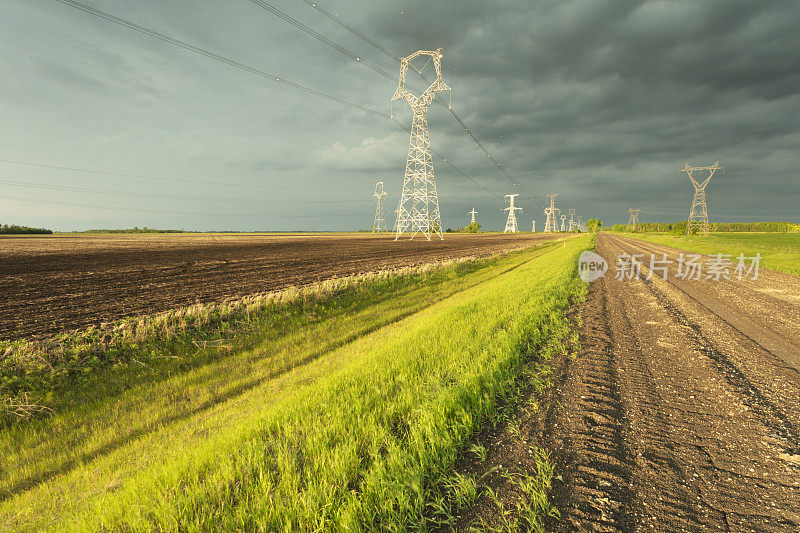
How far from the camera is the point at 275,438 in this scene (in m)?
3.85

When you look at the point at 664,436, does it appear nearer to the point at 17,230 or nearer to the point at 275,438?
the point at 275,438

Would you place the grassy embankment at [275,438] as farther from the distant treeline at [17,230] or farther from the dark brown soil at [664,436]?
the distant treeline at [17,230]

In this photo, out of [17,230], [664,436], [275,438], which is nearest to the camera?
[664,436]

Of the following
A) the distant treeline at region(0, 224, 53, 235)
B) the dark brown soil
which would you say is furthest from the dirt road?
the distant treeline at region(0, 224, 53, 235)

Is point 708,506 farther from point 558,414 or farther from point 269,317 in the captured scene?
point 269,317

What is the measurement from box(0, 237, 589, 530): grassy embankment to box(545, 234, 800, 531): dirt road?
24.4 inches

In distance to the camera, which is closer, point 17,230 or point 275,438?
point 275,438

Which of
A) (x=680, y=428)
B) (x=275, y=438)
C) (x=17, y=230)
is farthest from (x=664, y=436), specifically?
(x=17, y=230)

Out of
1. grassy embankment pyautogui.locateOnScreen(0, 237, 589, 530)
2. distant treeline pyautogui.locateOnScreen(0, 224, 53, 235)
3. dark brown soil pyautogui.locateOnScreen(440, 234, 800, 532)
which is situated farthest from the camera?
distant treeline pyautogui.locateOnScreen(0, 224, 53, 235)

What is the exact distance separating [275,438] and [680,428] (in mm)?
5044

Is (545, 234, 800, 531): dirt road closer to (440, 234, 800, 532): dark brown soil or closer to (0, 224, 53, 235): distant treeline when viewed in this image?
(440, 234, 800, 532): dark brown soil

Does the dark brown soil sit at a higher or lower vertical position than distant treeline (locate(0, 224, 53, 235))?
lower

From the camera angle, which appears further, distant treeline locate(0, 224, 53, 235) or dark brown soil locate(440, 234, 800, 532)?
distant treeline locate(0, 224, 53, 235)

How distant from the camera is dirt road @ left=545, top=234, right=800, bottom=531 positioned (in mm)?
2592
